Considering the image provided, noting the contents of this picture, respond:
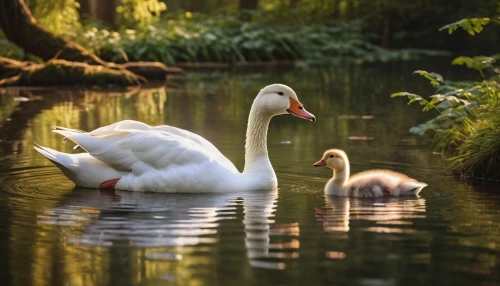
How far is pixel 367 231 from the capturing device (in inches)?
297

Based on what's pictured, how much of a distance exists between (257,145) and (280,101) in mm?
512

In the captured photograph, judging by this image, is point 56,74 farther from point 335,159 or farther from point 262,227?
point 262,227

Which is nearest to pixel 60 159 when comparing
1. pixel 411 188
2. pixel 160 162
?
pixel 160 162

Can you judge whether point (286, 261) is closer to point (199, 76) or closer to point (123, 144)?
point (123, 144)

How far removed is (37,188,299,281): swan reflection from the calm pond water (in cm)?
1

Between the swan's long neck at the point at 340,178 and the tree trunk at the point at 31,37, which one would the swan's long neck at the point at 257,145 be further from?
the tree trunk at the point at 31,37

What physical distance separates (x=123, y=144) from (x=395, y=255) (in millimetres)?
3898

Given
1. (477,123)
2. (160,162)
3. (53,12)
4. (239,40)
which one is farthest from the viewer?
(239,40)

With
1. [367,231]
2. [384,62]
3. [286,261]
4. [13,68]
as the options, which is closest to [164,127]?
[367,231]

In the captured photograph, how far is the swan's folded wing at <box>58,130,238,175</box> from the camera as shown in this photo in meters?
9.57

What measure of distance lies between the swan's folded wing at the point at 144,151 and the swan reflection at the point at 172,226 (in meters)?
0.30

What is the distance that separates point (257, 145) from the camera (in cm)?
1024

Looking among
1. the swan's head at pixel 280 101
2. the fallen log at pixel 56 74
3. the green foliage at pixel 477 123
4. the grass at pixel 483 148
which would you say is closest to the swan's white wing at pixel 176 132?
the swan's head at pixel 280 101

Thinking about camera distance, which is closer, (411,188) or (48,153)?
(411,188)
